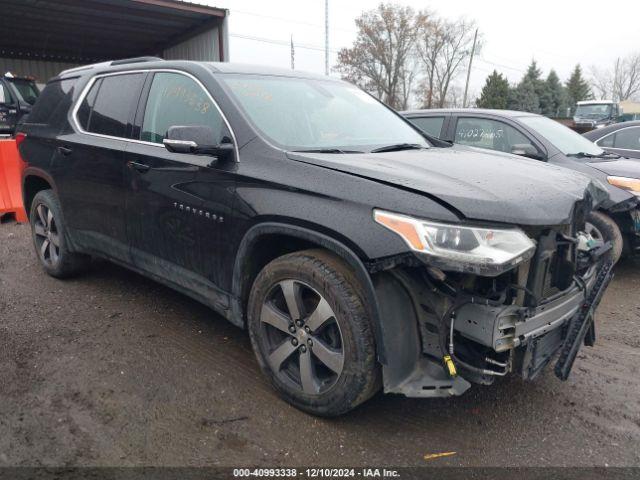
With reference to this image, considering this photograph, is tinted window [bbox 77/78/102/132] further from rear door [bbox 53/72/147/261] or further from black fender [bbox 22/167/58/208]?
black fender [bbox 22/167/58/208]

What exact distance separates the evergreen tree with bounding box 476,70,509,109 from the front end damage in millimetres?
42589

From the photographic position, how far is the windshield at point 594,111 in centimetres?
2561

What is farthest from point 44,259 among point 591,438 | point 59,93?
point 591,438

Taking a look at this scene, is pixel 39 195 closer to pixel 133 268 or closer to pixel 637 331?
pixel 133 268

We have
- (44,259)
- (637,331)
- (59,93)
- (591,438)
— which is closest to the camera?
(591,438)

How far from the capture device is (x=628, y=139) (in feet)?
23.3

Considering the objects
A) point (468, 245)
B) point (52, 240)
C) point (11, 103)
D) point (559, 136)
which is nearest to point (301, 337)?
point (468, 245)

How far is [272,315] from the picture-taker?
2.62 m

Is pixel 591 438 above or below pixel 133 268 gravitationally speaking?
below

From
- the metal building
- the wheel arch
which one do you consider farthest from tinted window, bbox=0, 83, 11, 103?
the wheel arch

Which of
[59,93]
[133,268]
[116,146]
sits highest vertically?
[59,93]

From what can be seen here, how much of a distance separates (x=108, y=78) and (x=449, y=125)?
399cm

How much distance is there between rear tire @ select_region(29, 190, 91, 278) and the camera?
4254 millimetres

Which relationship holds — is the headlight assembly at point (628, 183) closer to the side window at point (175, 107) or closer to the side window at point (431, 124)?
the side window at point (431, 124)
